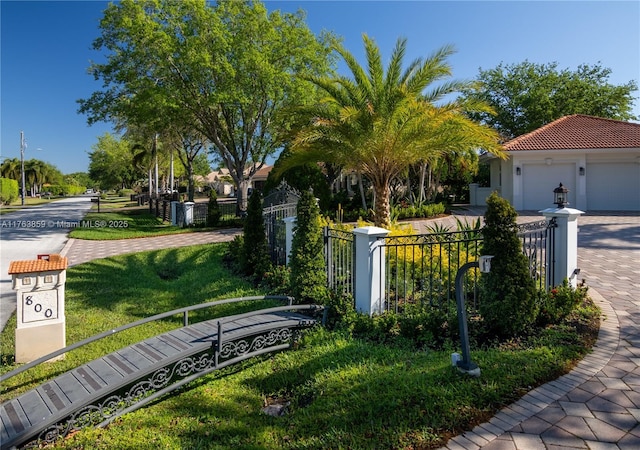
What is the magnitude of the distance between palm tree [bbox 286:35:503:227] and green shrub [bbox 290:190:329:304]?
3576mm

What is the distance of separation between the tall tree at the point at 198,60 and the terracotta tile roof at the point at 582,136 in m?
11.1

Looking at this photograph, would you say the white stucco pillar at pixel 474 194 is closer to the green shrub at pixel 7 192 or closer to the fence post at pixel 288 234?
the fence post at pixel 288 234

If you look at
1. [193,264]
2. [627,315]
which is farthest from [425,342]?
[193,264]

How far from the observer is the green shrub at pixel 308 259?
20.0 ft

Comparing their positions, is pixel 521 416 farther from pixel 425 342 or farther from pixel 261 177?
pixel 261 177

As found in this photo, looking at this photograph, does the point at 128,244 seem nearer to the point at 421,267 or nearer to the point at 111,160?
the point at 421,267

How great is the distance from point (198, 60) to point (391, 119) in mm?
9793

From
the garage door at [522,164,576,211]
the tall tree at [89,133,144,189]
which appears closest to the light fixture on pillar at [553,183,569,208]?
the garage door at [522,164,576,211]

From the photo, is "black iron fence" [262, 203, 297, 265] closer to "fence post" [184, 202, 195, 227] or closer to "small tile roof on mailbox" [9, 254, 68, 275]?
"small tile roof on mailbox" [9, 254, 68, 275]

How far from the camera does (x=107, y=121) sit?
18.9 meters

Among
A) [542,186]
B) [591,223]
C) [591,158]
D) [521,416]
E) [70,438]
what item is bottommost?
[70,438]

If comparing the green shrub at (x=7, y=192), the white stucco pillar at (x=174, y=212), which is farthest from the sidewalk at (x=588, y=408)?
the green shrub at (x=7, y=192)

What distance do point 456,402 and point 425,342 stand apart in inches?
55.5

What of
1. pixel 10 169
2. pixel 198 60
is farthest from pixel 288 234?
pixel 10 169
